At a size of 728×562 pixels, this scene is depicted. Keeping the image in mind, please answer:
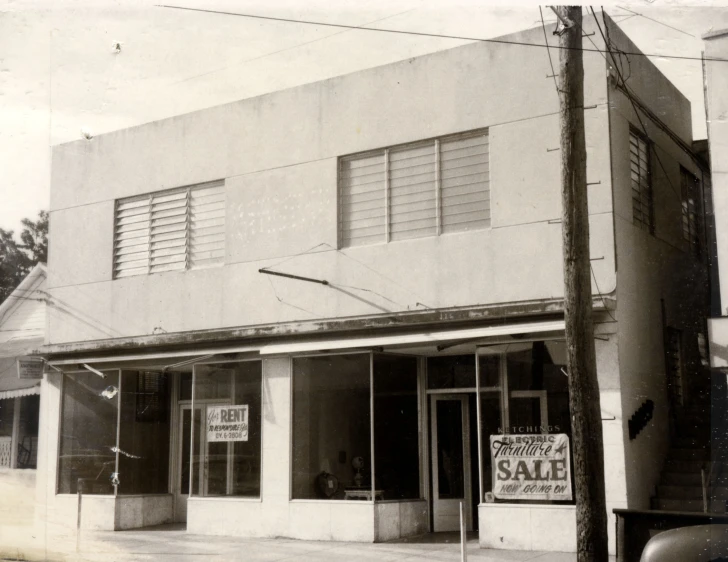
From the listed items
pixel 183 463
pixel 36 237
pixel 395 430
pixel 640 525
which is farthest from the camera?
pixel 183 463

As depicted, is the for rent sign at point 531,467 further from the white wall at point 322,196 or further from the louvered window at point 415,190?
the louvered window at point 415,190

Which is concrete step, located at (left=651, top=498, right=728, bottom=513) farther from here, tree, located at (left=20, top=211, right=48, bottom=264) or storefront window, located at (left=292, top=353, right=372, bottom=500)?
tree, located at (left=20, top=211, right=48, bottom=264)

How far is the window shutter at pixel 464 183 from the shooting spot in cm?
1465

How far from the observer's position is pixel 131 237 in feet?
61.0

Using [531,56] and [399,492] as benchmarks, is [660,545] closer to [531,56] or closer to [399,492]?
[399,492]

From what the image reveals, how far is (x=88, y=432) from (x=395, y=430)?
7128 mm

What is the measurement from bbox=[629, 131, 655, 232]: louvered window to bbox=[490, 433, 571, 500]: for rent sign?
158 inches

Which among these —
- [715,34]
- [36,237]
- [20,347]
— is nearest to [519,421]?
[715,34]

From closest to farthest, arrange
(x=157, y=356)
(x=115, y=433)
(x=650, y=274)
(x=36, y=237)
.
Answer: (x=650, y=274) → (x=157, y=356) → (x=115, y=433) → (x=36, y=237)

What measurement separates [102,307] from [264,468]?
5.34 metres

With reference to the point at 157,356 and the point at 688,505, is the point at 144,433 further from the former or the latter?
the point at 688,505

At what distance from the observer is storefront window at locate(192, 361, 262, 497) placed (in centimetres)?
1644

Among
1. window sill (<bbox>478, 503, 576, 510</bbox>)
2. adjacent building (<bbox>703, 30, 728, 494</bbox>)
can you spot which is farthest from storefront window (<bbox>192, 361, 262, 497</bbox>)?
adjacent building (<bbox>703, 30, 728, 494</bbox>)

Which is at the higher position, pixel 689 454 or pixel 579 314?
pixel 579 314
